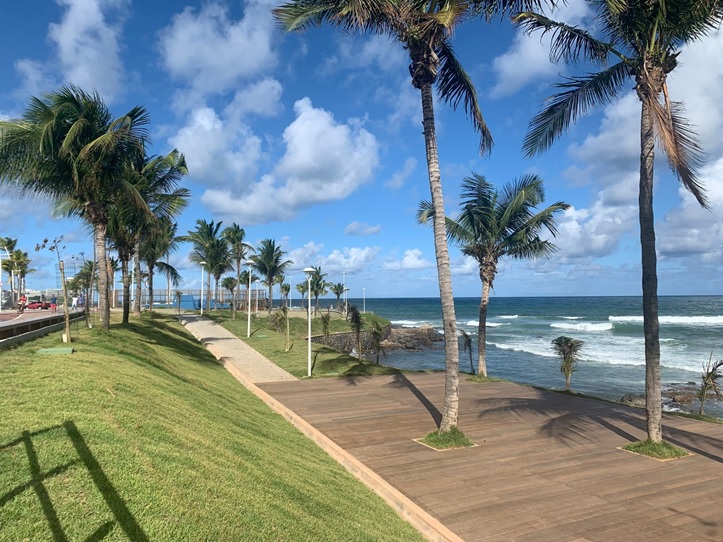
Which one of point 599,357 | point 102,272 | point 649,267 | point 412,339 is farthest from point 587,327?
point 102,272

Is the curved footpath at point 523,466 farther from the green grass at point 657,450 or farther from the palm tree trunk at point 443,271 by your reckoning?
the palm tree trunk at point 443,271

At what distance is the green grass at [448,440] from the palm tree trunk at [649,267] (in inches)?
131

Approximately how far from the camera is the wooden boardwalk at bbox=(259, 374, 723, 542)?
232 inches

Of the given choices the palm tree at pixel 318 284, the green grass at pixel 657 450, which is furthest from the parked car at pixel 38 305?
the green grass at pixel 657 450

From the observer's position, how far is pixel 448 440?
9016 mm

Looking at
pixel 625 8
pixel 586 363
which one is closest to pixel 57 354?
pixel 625 8

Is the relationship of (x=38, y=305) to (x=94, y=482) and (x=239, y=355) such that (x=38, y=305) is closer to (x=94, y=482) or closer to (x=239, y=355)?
(x=239, y=355)

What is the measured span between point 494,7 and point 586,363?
28747 millimetres

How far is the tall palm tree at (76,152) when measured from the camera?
1291cm

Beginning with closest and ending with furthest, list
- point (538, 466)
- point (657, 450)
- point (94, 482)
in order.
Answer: point (94, 482) → point (538, 466) → point (657, 450)

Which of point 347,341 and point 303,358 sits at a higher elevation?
point 303,358

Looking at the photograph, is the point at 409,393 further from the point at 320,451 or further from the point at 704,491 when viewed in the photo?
the point at 704,491

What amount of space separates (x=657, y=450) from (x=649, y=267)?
3.25 m

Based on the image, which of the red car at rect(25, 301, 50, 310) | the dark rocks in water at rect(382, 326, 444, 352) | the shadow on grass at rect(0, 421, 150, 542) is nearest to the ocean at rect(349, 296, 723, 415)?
the dark rocks in water at rect(382, 326, 444, 352)
